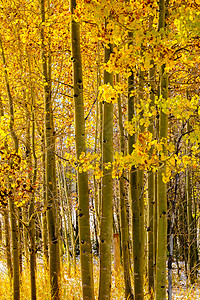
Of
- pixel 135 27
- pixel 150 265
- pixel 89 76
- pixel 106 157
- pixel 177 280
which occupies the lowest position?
pixel 177 280

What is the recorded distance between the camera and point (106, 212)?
4047mm

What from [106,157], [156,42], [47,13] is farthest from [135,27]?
[47,13]

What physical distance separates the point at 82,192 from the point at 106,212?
0.39m

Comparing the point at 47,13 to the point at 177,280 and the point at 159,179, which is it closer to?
the point at 159,179

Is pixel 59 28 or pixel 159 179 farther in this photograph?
pixel 59 28

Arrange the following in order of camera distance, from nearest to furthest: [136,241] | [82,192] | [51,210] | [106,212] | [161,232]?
[161,232], [106,212], [82,192], [136,241], [51,210]

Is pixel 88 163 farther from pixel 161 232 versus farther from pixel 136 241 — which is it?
pixel 136 241

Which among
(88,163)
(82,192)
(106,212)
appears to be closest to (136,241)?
(106,212)

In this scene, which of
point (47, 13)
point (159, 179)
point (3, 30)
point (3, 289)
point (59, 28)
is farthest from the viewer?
point (3, 289)

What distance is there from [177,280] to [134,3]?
940 centimetres

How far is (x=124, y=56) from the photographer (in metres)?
3.50

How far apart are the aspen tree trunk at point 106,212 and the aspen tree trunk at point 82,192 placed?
169 millimetres

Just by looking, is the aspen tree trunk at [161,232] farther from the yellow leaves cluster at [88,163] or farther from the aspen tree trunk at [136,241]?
the aspen tree trunk at [136,241]

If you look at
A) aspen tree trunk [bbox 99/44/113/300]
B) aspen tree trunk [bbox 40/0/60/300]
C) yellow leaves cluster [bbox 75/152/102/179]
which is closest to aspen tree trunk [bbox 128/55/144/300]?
aspen tree trunk [bbox 99/44/113/300]
